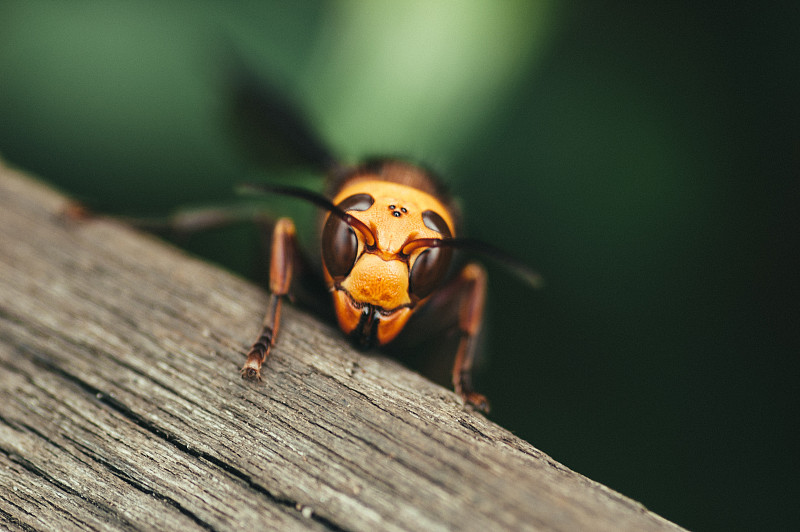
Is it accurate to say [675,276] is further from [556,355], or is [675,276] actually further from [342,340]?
[342,340]

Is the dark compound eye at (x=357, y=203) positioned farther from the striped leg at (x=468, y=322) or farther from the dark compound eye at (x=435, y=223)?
the striped leg at (x=468, y=322)

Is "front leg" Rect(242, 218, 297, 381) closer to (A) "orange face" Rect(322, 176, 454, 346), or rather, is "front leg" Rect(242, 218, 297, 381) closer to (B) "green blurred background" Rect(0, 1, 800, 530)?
(A) "orange face" Rect(322, 176, 454, 346)

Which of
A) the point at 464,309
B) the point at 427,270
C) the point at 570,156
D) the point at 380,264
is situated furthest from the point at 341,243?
the point at 570,156

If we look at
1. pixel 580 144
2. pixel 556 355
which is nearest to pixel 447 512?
pixel 556 355

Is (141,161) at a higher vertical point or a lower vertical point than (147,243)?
higher

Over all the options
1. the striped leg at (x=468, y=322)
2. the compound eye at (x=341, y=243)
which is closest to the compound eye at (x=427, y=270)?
the compound eye at (x=341, y=243)
